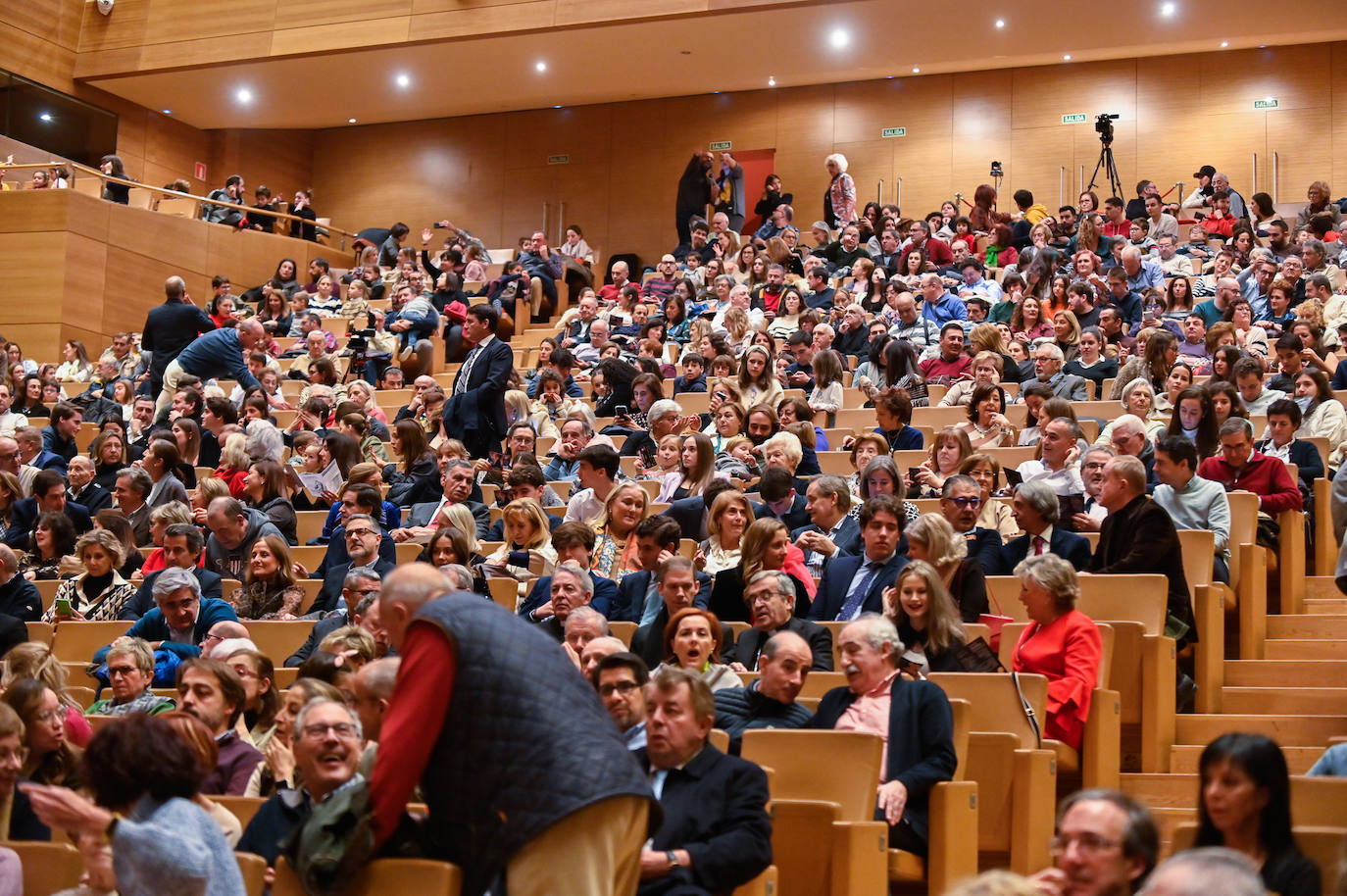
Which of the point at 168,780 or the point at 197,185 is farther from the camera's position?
the point at 197,185

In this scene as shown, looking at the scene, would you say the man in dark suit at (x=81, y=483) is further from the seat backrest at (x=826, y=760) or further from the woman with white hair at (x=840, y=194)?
the woman with white hair at (x=840, y=194)

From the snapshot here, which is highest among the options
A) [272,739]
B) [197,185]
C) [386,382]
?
[197,185]

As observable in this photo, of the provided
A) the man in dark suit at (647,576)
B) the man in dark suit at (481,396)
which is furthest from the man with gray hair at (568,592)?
the man in dark suit at (481,396)

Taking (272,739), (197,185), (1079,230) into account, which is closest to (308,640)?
(272,739)

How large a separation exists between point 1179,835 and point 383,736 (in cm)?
131

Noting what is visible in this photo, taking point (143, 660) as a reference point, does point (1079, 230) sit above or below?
above

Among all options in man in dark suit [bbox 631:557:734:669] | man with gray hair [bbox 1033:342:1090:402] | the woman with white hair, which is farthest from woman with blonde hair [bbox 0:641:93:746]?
the woman with white hair

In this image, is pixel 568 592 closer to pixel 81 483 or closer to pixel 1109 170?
pixel 81 483

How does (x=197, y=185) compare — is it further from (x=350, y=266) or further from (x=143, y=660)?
(x=143, y=660)

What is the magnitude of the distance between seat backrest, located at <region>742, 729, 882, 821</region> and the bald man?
2.99 feet

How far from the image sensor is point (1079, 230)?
9.24m

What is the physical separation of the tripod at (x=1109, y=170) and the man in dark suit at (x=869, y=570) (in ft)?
26.4

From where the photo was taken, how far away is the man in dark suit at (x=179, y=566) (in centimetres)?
498

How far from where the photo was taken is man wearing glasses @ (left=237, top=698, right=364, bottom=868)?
103 inches
